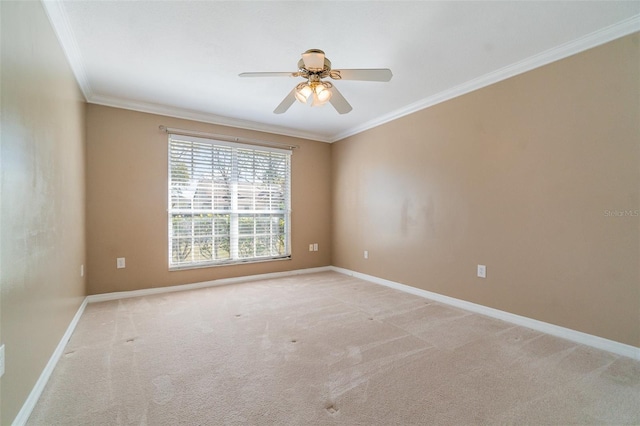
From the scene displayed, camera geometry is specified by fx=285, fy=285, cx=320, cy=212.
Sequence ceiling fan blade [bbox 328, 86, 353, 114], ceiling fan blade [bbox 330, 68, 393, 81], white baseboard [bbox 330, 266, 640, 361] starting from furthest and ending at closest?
ceiling fan blade [bbox 328, 86, 353, 114] < white baseboard [bbox 330, 266, 640, 361] < ceiling fan blade [bbox 330, 68, 393, 81]

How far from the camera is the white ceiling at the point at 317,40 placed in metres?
1.93

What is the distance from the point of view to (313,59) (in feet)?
6.45

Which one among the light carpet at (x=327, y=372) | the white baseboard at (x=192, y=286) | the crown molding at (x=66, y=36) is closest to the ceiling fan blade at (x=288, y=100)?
the crown molding at (x=66, y=36)

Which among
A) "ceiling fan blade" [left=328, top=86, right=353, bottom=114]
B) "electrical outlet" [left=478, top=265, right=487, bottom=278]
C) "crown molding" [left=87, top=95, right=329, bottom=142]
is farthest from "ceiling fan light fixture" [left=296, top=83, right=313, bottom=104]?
"electrical outlet" [left=478, top=265, right=487, bottom=278]

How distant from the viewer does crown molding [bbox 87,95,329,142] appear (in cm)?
343

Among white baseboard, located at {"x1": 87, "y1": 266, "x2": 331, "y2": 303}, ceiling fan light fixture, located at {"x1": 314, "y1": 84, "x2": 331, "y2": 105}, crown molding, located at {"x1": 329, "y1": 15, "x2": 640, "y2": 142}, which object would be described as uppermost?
crown molding, located at {"x1": 329, "y1": 15, "x2": 640, "y2": 142}

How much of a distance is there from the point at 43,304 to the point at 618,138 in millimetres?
4106

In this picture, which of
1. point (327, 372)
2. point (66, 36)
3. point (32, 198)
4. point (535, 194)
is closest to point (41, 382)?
point (32, 198)

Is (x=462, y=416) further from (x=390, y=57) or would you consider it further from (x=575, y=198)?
(x=390, y=57)

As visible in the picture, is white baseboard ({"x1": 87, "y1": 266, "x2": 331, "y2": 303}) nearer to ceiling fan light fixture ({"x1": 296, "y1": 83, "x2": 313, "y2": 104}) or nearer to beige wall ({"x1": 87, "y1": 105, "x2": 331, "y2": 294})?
beige wall ({"x1": 87, "y1": 105, "x2": 331, "y2": 294})

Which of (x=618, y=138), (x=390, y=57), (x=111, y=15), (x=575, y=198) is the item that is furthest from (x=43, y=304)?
(x=618, y=138)

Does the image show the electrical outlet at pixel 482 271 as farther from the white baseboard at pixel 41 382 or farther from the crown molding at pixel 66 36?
the crown molding at pixel 66 36

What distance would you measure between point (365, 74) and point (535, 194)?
188 centimetres

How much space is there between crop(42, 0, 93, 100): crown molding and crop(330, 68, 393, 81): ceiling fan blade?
1.89 meters
